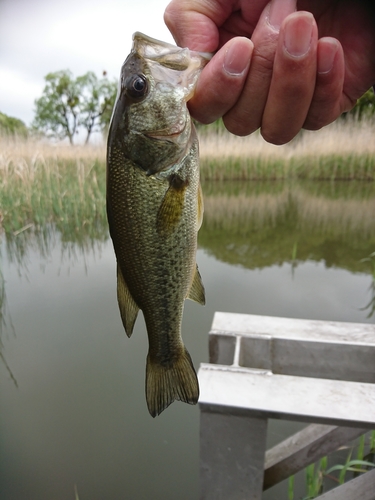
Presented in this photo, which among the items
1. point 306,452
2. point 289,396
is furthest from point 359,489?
point 289,396

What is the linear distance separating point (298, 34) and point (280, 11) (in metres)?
0.15

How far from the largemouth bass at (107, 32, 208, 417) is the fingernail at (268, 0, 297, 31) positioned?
215mm

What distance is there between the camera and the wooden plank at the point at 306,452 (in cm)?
172

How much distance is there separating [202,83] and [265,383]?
45.1 inches

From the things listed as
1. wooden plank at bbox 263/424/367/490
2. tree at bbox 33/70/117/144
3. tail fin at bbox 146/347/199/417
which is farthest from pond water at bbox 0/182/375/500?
→ tree at bbox 33/70/117/144

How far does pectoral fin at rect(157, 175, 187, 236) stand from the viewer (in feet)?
3.44

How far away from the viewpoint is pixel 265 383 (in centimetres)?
151

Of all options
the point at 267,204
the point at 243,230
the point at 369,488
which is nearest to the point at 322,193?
the point at 267,204

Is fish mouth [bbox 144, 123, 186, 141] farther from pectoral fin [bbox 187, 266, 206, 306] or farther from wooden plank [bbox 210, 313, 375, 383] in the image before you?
wooden plank [bbox 210, 313, 375, 383]

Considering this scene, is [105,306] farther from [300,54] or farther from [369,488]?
[300,54]

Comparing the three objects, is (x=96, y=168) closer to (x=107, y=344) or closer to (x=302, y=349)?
(x=107, y=344)

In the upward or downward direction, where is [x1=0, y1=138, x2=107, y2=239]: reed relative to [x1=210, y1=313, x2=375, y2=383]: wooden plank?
upward

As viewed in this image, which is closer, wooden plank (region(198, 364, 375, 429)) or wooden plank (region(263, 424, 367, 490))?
wooden plank (region(198, 364, 375, 429))

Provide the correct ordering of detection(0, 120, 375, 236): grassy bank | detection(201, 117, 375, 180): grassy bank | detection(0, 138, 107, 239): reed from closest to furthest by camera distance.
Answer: detection(0, 138, 107, 239): reed
detection(0, 120, 375, 236): grassy bank
detection(201, 117, 375, 180): grassy bank
